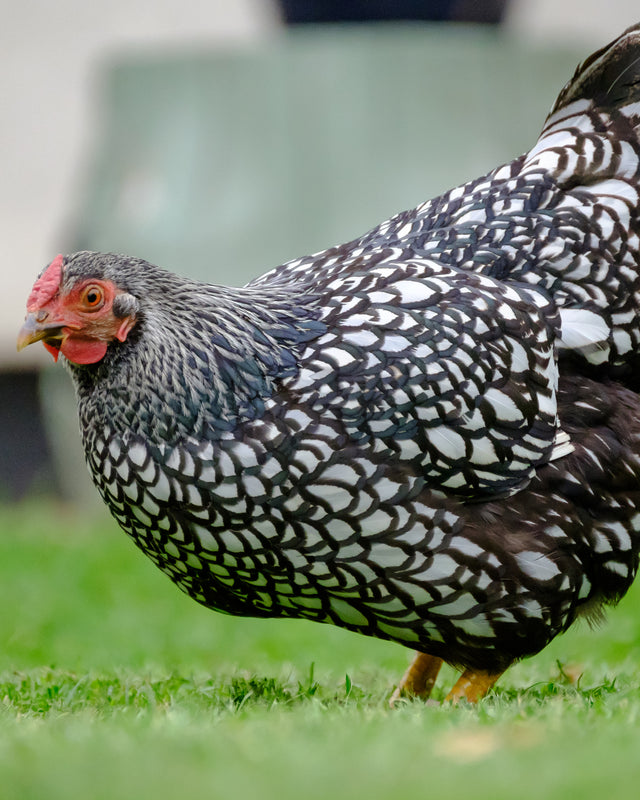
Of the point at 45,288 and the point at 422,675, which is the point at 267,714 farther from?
the point at 45,288

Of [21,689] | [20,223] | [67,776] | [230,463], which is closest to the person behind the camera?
[67,776]

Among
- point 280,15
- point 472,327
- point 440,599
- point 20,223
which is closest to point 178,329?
point 472,327

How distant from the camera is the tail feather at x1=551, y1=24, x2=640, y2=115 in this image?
4.28m

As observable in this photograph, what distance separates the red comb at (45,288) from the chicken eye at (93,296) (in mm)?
88

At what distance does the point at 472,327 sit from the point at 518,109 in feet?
22.4

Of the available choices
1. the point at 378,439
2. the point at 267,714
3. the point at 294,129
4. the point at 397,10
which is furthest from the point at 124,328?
the point at 397,10

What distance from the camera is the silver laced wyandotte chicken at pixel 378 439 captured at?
11.6ft

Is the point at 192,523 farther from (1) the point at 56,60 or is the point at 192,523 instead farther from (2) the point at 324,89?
(1) the point at 56,60

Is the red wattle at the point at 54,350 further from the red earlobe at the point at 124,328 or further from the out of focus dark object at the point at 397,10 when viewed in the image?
the out of focus dark object at the point at 397,10

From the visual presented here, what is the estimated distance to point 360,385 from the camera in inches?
141

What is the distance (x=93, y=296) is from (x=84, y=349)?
159 millimetres

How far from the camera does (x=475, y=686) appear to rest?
385cm

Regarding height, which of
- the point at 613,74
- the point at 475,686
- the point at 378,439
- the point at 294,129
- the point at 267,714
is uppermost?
the point at 613,74

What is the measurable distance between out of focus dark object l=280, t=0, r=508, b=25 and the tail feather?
228 inches
